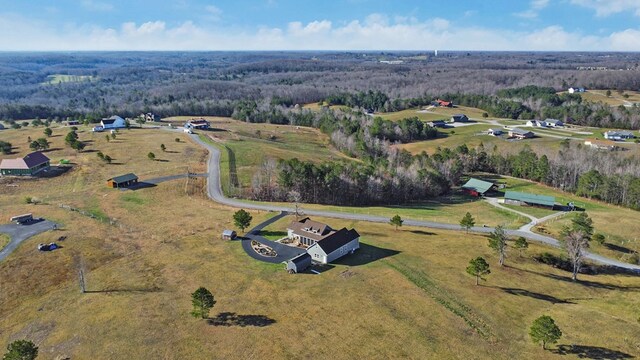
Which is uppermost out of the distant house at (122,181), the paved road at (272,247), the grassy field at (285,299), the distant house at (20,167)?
the distant house at (20,167)

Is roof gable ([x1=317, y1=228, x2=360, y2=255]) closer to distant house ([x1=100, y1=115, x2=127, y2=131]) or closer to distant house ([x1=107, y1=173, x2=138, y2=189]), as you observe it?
distant house ([x1=107, y1=173, x2=138, y2=189])

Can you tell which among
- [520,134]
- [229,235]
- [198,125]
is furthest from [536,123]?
[229,235]

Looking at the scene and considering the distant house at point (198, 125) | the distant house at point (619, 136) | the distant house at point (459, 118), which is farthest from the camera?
the distant house at point (459, 118)

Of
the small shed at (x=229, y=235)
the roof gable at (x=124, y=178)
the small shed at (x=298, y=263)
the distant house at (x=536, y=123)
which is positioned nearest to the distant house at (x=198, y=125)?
the roof gable at (x=124, y=178)

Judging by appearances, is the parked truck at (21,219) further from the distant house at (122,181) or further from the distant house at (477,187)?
the distant house at (477,187)

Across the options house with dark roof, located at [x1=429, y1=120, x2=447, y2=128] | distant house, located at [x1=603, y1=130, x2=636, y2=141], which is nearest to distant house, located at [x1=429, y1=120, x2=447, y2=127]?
house with dark roof, located at [x1=429, y1=120, x2=447, y2=128]

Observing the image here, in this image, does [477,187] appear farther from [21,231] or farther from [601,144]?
[21,231]

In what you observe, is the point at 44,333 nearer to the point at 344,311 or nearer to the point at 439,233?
the point at 344,311

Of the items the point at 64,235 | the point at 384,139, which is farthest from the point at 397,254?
the point at 384,139
